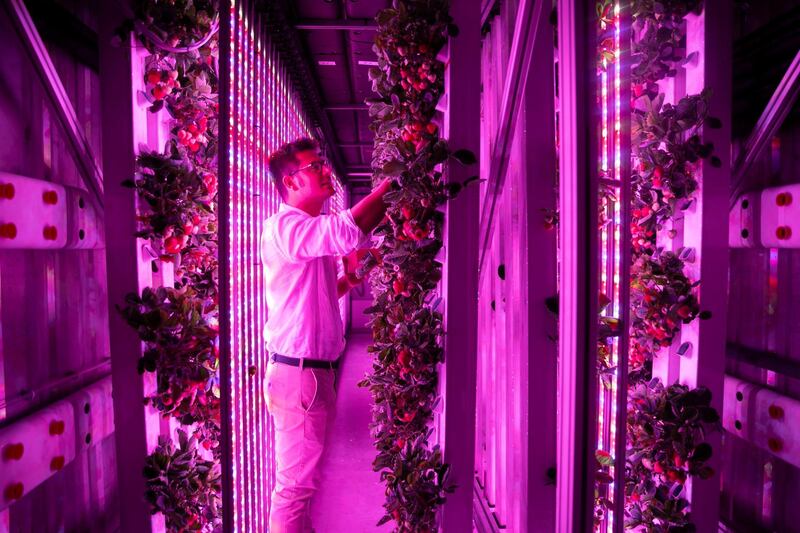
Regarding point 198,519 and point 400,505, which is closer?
point 400,505

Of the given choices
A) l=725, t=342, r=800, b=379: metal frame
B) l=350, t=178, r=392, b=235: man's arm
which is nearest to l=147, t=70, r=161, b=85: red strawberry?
l=350, t=178, r=392, b=235: man's arm

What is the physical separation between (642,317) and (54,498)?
2.66 meters

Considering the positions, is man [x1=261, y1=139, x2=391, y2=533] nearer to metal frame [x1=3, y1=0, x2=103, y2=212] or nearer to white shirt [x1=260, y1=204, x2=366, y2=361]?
white shirt [x1=260, y1=204, x2=366, y2=361]

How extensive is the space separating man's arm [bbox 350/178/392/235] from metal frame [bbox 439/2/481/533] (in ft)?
0.95

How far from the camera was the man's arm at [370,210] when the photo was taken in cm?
178

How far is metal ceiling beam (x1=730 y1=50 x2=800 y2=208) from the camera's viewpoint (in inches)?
69.9

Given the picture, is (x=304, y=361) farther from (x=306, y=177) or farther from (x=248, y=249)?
(x=306, y=177)

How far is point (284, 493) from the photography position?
221cm

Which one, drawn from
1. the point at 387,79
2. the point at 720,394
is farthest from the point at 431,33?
the point at 720,394

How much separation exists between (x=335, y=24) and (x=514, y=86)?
7.55ft

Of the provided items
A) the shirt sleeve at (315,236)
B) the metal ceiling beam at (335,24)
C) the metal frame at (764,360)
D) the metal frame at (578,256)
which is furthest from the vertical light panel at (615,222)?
the metal ceiling beam at (335,24)

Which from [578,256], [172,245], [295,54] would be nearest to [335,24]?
[295,54]

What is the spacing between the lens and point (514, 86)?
5.47 ft

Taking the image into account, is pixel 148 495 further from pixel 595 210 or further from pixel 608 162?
Answer: pixel 608 162
